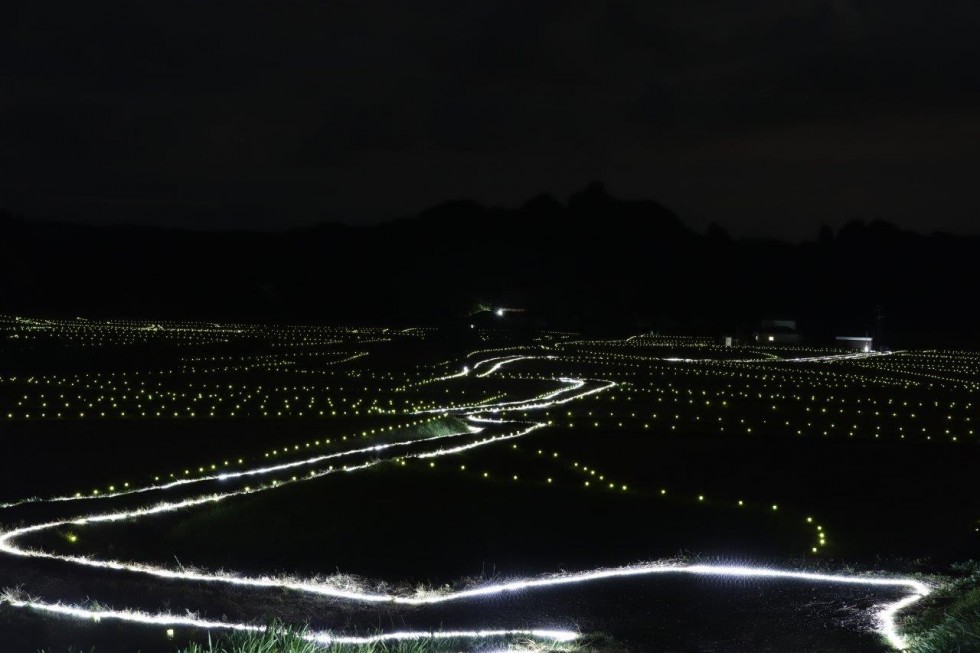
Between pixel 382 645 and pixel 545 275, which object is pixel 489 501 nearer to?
pixel 382 645

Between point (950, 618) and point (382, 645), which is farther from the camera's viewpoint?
point (950, 618)

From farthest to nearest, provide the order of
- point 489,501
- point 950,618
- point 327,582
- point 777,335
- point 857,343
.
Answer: point 777,335, point 857,343, point 489,501, point 327,582, point 950,618

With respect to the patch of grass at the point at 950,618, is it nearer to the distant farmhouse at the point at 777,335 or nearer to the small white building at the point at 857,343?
the small white building at the point at 857,343

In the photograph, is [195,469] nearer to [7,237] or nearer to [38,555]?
[38,555]

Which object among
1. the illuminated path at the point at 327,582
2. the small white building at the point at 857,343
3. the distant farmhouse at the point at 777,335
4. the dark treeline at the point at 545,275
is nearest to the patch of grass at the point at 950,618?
the illuminated path at the point at 327,582

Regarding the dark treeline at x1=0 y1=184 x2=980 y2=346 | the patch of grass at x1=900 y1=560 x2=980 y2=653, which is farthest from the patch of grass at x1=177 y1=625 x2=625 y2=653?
the dark treeline at x1=0 y1=184 x2=980 y2=346

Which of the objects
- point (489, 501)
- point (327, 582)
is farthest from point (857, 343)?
point (327, 582)

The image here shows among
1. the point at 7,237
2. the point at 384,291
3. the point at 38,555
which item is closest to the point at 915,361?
the point at 38,555
